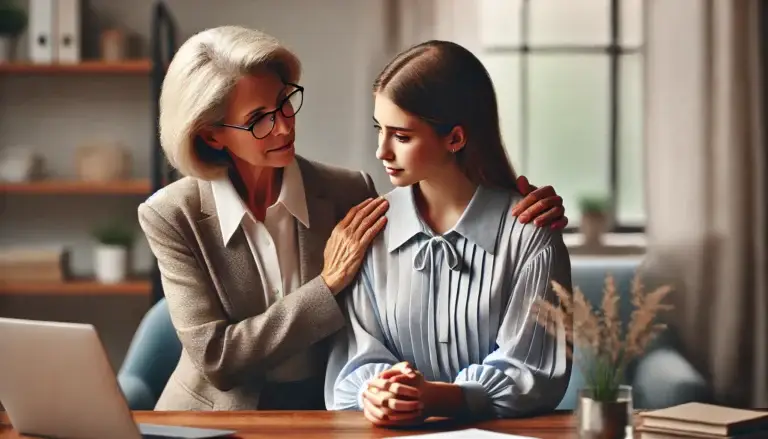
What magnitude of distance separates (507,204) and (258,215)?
1.56 ft

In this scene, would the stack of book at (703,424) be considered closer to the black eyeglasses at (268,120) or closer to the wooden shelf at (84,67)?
the black eyeglasses at (268,120)

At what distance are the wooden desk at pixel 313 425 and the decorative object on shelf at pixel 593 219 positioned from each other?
1.40 meters

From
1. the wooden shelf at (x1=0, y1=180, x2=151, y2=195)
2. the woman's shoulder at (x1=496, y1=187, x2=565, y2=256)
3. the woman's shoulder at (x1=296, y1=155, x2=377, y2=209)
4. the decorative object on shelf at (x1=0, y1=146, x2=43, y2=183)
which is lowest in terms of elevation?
the woman's shoulder at (x1=496, y1=187, x2=565, y2=256)

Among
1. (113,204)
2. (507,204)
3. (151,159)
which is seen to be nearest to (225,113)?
(507,204)

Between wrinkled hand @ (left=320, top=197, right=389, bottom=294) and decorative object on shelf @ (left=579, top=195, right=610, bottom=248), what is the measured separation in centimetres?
129

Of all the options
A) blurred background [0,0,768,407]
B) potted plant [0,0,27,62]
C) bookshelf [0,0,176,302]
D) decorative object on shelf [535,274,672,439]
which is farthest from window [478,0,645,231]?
decorative object on shelf [535,274,672,439]

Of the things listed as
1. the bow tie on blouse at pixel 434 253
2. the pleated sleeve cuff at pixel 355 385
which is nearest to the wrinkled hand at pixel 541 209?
the bow tie on blouse at pixel 434 253

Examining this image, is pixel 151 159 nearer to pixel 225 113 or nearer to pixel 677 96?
pixel 225 113

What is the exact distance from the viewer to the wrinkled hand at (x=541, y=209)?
1908mm

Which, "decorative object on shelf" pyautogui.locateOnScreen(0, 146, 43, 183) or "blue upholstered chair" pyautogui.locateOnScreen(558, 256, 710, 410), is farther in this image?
"decorative object on shelf" pyautogui.locateOnScreen(0, 146, 43, 183)

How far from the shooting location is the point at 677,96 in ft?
11.1

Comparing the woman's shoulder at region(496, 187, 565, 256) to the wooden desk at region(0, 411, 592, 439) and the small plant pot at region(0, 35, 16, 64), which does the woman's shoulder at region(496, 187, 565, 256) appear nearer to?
the wooden desk at region(0, 411, 592, 439)

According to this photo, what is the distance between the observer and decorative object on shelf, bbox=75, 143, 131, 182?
3.41m

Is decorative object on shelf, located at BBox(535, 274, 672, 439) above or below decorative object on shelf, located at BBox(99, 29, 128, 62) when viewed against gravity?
below
